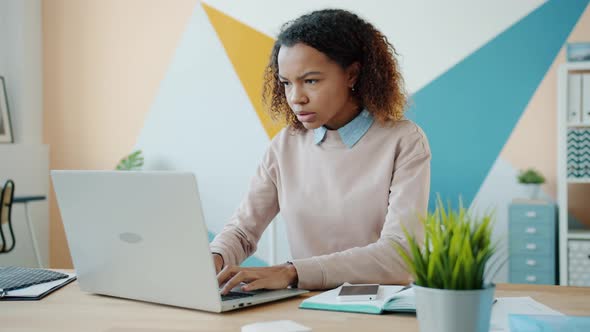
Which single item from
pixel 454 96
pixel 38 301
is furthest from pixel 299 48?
pixel 454 96

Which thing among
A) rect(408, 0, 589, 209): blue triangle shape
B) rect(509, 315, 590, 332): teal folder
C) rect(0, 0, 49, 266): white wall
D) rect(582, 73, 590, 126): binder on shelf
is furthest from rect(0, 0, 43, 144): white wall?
rect(509, 315, 590, 332): teal folder

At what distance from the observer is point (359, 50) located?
1.83 m

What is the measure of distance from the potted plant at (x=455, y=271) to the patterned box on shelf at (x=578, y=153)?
3.05 m

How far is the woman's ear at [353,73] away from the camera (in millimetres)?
1827

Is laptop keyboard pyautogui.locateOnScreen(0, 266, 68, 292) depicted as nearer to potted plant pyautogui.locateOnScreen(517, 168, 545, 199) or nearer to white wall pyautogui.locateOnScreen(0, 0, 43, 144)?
potted plant pyautogui.locateOnScreen(517, 168, 545, 199)

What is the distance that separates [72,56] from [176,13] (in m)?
0.81

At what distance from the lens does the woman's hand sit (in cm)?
135

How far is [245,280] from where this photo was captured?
4.52 feet

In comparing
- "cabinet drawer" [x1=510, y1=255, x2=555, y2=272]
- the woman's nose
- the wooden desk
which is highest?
the woman's nose

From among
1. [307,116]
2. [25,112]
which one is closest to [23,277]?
[307,116]

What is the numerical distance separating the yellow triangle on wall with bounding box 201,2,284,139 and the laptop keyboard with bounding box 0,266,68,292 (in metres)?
2.82

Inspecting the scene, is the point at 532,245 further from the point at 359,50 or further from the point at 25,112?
the point at 25,112

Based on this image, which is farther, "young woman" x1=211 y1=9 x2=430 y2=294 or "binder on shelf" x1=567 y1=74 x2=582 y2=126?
"binder on shelf" x1=567 y1=74 x2=582 y2=126

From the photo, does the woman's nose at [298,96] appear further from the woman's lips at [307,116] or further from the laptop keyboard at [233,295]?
the laptop keyboard at [233,295]
